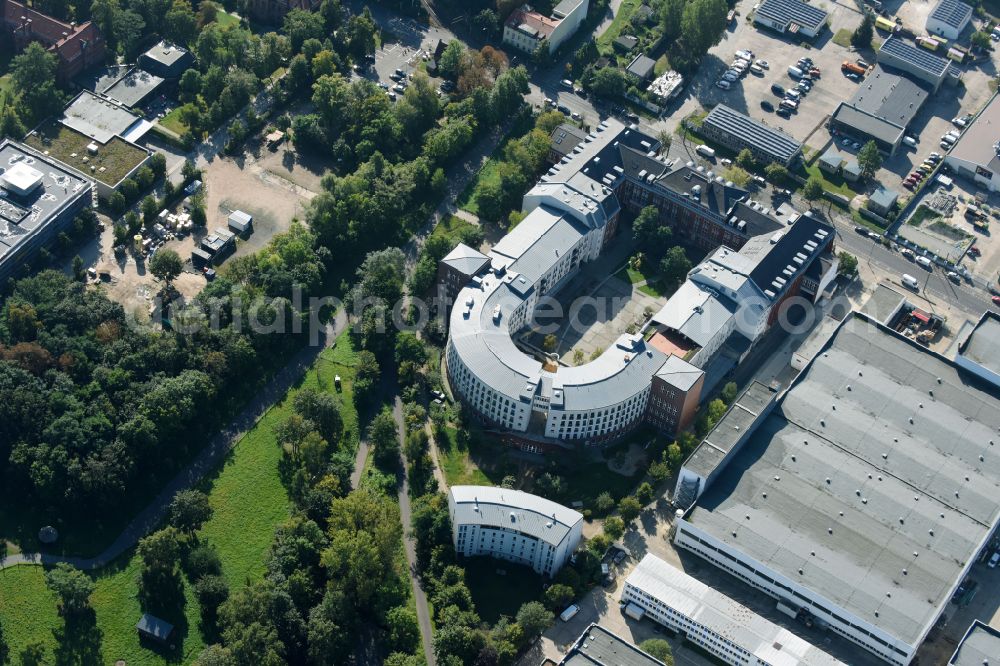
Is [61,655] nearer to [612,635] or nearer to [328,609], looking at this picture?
[328,609]

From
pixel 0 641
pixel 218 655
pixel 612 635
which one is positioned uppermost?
pixel 612 635

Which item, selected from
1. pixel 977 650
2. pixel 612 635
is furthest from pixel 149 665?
pixel 977 650

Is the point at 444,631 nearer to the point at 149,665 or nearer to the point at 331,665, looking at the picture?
the point at 331,665

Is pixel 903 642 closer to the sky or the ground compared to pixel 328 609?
closer to the sky

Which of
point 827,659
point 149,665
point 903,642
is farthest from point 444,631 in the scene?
point 903,642

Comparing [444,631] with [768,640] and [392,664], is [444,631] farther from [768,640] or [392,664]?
[768,640]

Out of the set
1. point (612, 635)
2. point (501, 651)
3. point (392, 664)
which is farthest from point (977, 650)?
point (392, 664)

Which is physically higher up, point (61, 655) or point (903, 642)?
point (903, 642)

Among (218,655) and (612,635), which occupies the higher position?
(612,635)
